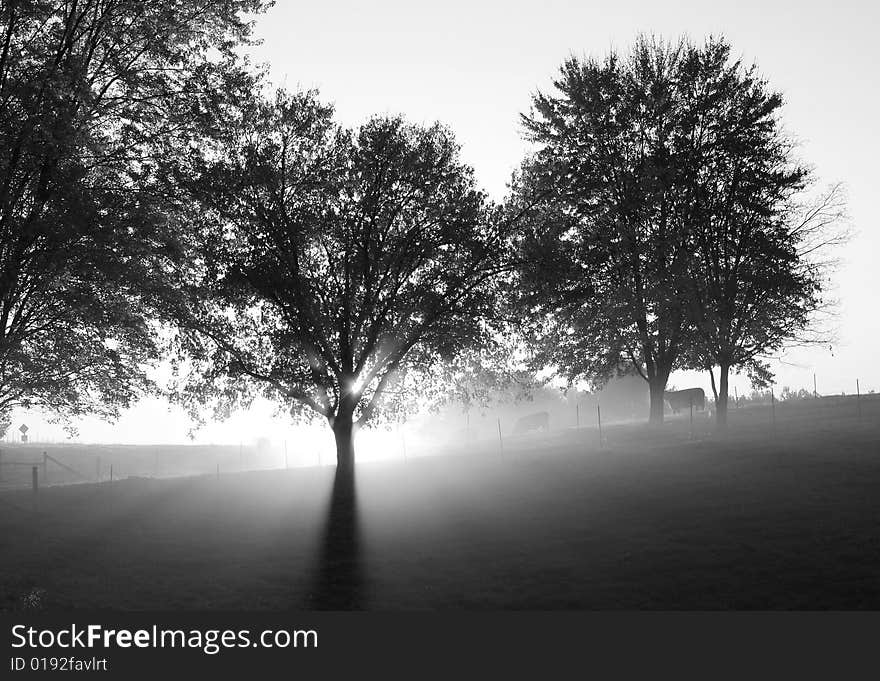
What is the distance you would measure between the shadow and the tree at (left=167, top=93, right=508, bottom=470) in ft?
4.95

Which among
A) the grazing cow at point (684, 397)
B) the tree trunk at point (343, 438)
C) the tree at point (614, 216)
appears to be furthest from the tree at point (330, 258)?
the grazing cow at point (684, 397)

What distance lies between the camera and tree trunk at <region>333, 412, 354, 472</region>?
104 feet

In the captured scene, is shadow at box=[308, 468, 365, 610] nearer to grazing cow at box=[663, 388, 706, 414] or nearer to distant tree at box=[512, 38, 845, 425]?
distant tree at box=[512, 38, 845, 425]

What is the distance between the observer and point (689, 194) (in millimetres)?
40281

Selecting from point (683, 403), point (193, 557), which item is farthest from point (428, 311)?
point (683, 403)

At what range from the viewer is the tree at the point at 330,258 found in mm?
30141

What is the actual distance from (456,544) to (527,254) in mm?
13641

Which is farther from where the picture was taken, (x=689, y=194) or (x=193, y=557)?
(x=689, y=194)

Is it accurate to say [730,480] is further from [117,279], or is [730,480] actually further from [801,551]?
[117,279]

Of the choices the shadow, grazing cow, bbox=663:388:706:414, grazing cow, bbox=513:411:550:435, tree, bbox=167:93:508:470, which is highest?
tree, bbox=167:93:508:470

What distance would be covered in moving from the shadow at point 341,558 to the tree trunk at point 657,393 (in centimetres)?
2117

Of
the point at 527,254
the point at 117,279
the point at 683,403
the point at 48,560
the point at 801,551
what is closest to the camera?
the point at 801,551

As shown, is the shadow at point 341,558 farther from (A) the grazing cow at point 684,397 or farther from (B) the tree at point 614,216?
(A) the grazing cow at point 684,397

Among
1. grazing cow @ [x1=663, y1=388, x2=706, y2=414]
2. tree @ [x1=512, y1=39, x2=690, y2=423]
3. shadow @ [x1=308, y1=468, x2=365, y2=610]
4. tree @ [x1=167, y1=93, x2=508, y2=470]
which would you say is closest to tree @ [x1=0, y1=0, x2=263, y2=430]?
tree @ [x1=167, y1=93, x2=508, y2=470]
